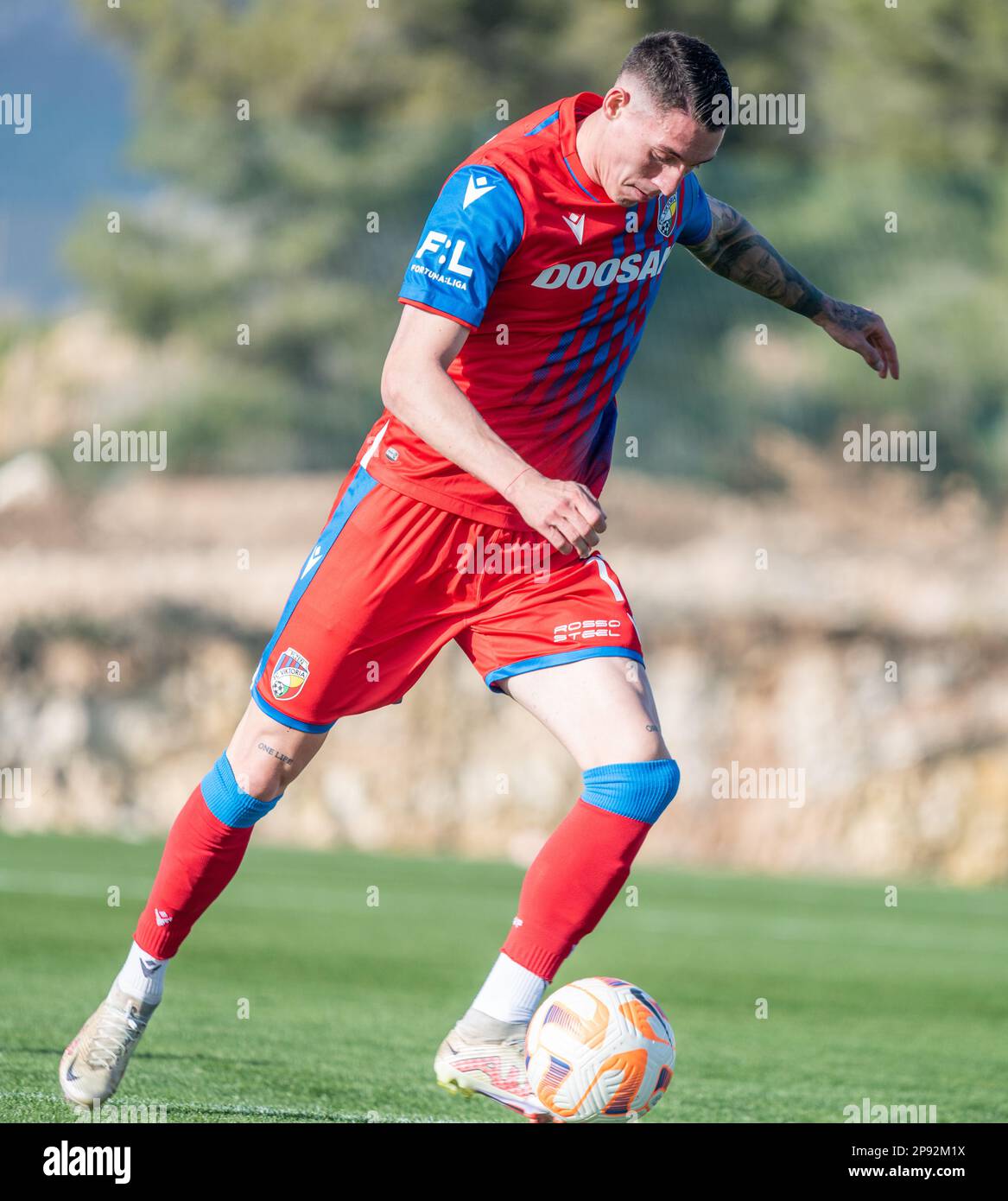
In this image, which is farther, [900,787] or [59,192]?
[59,192]

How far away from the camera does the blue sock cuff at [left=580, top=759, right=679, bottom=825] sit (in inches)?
139

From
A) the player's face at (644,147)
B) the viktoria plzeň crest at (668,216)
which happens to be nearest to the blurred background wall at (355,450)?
the viktoria plzeň crest at (668,216)

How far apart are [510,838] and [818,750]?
9.00ft

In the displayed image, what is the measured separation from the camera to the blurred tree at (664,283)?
15.1 m

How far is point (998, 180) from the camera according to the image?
619 inches

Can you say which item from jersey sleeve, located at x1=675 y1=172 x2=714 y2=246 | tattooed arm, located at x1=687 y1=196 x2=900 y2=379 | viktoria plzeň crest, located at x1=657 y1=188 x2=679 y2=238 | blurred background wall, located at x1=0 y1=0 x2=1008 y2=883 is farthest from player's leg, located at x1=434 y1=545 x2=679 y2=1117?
blurred background wall, located at x1=0 y1=0 x2=1008 y2=883

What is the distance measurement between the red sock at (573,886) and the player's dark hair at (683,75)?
149cm

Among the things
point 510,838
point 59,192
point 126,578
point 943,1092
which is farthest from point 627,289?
point 59,192

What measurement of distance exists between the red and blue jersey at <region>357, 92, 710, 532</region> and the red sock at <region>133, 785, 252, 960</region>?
91cm

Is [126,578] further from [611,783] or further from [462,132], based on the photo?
[611,783]

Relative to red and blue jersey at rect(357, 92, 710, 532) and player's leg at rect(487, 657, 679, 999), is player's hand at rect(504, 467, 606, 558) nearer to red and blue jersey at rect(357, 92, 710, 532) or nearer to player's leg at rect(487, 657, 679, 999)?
red and blue jersey at rect(357, 92, 710, 532)

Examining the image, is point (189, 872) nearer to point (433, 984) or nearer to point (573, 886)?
point (573, 886)

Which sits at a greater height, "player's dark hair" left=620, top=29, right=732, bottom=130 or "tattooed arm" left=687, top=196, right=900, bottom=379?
"player's dark hair" left=620, top=29, right=732, bottom=130

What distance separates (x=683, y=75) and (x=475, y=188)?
19.5 inches
